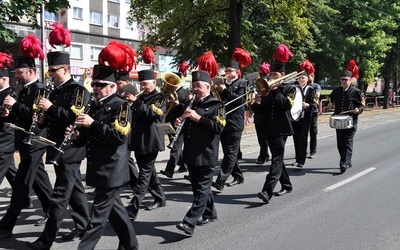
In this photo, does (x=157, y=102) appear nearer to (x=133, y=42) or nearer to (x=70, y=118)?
(x=70, y=118)

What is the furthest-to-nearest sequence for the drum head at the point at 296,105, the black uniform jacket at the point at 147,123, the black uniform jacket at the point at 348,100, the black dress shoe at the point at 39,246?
the black uniform jacket at the point at 348,100 → the drum head at the point at 296,105 → the black uniform jacket at the point at 147,123 → the black dress shoe at the point at 39,246

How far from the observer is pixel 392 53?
3700cm

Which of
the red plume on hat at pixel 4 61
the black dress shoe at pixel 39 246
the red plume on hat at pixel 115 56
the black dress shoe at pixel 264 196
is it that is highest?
the red plume on hat at pixel 4 61

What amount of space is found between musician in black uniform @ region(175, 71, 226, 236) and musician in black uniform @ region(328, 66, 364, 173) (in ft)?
15.0

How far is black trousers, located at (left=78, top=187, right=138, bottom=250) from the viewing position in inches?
176

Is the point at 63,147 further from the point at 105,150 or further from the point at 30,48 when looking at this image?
the point at 30,48

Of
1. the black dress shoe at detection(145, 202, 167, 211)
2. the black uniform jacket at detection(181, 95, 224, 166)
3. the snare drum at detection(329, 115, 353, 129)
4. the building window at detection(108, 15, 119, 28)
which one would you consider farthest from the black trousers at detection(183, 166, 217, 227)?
the building window at detection(108, 15, 119, 28)

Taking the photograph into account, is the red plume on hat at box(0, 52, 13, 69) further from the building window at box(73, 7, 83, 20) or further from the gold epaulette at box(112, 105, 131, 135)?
the building window at box(73, 7, 83, 20)

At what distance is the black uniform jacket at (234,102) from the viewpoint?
8.22 metres

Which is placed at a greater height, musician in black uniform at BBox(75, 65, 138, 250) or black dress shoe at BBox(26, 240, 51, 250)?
musician in black uniform at BBox(75, 65, 138, 250)

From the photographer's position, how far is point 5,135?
6.14 meters

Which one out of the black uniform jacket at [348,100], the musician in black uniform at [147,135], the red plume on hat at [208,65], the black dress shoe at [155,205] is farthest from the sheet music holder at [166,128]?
the black uniform jacket at [348,100]

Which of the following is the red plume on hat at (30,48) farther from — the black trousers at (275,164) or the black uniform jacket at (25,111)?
the black trousers at (275,164)

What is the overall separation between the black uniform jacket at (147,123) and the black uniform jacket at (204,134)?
964mm
